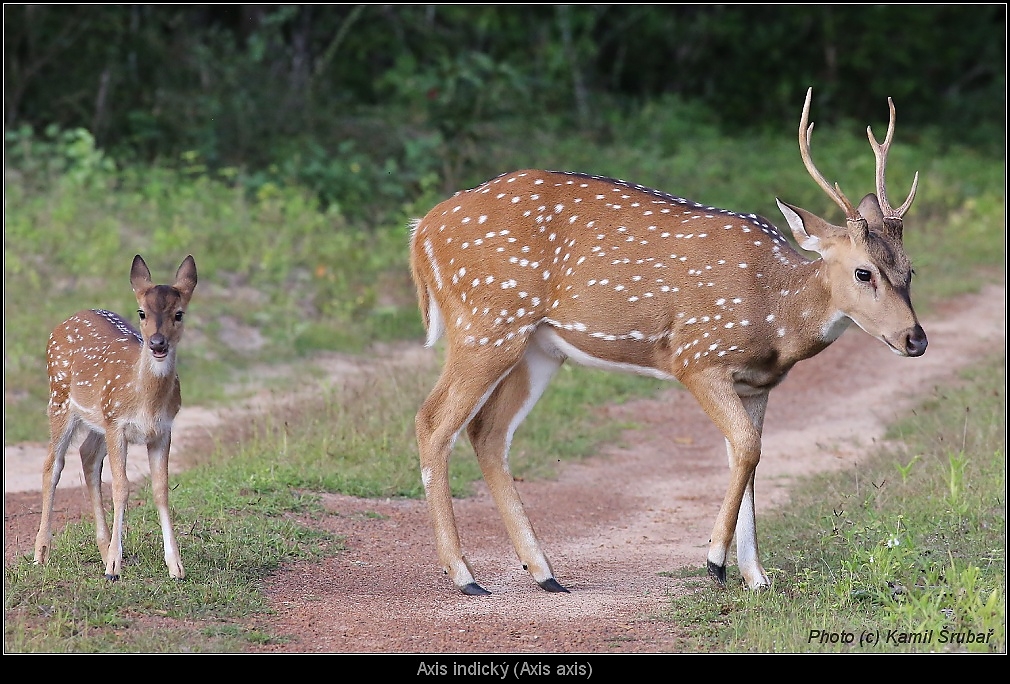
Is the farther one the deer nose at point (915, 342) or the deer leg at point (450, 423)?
the deer leg at point (450, 423)

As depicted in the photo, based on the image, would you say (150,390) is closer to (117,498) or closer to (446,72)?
(117,498)

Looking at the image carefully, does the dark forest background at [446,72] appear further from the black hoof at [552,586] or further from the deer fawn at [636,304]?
the black hoof at [552,586]

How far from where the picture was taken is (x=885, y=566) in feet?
19.0

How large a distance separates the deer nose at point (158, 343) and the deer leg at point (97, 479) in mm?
785

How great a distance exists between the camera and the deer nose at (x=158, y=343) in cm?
604

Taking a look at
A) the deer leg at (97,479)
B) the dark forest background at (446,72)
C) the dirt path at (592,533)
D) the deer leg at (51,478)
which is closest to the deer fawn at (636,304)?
the dirt path at (592,533)

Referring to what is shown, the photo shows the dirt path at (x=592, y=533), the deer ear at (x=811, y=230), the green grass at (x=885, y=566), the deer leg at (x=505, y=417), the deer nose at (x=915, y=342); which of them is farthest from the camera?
the deer leg at (x=505, y=417)

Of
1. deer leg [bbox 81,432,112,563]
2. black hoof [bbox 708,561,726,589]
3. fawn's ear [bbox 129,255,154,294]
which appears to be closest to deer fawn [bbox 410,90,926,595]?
black hoof [bbox 708,561,726,589]

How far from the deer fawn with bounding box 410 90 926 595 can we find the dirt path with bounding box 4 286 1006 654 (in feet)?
1.14

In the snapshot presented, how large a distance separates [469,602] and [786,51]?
64.5 feet

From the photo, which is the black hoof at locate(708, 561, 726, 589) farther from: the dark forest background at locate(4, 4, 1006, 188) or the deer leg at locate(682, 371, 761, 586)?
the dark forest background at locate(4, 4, 1006, 188)

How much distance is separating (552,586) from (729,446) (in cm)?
101

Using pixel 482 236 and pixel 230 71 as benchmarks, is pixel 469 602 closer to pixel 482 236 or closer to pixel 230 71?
pixel 482 236

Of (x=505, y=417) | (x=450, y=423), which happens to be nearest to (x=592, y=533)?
(x=505, y=417)
